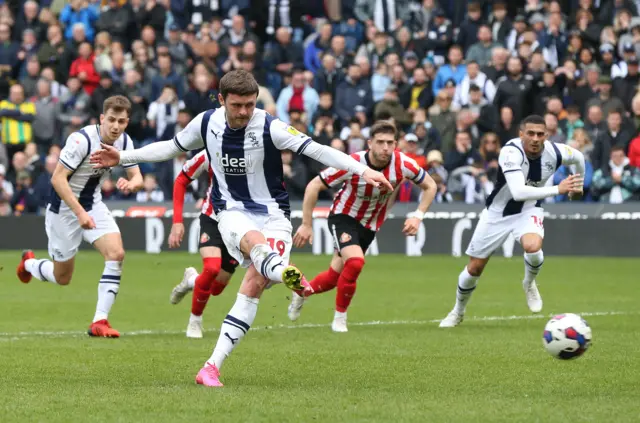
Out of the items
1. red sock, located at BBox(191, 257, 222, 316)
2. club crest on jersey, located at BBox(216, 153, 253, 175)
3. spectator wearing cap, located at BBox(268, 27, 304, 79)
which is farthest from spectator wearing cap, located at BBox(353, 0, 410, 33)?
club crest on jersey, located at BBox(216, 153, 253, 175)

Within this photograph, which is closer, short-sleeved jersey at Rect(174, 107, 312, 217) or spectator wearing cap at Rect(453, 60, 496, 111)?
short-sleeved jersey at Rect(174, 107, 312, 217)

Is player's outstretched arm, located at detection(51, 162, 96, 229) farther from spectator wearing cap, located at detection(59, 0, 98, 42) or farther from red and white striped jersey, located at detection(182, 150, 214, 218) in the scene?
spectator wearing cap, located at detection(59, 0, 98, 42)

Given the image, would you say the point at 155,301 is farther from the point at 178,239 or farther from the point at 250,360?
the point at 250,360

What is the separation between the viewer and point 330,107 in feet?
83.0

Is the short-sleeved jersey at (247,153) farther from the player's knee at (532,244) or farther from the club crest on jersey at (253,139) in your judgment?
the player's knee at (532,244)

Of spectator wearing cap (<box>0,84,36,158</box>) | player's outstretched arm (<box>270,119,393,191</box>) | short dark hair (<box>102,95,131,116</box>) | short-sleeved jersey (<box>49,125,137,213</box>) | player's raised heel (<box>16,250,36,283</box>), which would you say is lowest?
spectator wearing cap (<box>0,84,36,158</box>)

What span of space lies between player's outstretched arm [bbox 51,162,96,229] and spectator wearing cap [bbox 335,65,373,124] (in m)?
13.5

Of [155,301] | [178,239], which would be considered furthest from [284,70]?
[178,239]

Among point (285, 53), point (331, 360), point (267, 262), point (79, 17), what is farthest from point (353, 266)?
point (79, 17)

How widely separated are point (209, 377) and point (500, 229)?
18.4 feet

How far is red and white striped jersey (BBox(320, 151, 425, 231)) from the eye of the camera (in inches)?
518

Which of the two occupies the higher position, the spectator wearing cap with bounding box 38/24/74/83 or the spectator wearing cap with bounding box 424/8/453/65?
the spectator wearing cap with bounding box 424/8/453/65

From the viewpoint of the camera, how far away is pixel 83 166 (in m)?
12.7

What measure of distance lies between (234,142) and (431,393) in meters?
2.29
